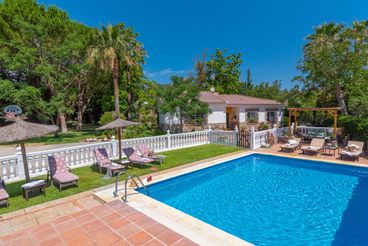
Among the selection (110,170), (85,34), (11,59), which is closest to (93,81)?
(85,34)

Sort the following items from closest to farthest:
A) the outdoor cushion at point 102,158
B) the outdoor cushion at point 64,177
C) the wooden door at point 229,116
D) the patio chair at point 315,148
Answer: the outdoor cushion at point 64,177 → the outdoor cushion at point 102,158 → the patio chair at point 315,148 → the wooden door at point 229,116

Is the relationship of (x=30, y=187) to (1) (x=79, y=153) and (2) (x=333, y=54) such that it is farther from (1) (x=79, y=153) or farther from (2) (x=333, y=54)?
(2) (x=333, y=54)

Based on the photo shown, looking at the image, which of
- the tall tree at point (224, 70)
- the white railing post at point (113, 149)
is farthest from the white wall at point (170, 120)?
the tall tree at point (224, 70)

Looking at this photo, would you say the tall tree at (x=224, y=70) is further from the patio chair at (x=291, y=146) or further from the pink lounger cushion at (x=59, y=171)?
the pink lounger cushion at (x=59, y=171)

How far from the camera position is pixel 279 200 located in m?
7.00

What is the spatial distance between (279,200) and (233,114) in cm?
1984

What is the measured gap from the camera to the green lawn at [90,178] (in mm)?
6184

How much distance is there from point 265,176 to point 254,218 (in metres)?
4.04

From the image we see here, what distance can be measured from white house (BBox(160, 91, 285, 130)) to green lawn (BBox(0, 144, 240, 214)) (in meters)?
8.66

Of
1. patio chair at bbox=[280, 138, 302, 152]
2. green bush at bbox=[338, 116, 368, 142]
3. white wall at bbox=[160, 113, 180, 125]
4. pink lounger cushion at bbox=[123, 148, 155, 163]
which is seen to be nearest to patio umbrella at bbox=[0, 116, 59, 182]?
pink lounger cushion at bbox=[123, 148, 155, 163]

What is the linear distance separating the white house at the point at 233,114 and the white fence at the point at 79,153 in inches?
262

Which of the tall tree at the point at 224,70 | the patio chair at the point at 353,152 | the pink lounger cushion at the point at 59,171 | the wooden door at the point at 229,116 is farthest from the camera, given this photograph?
the tall tree at the point at 224,70

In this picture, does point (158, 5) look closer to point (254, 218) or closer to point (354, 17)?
point (354, 17)

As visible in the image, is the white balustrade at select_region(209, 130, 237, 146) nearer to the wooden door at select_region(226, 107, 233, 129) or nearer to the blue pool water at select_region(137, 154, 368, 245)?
the blue pool water at select_region(137, 154, 368, 245)
